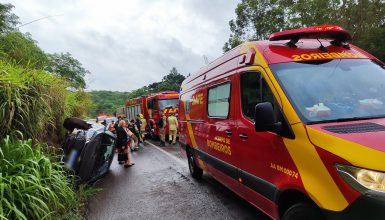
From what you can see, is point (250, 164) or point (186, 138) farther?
point (186, 138)

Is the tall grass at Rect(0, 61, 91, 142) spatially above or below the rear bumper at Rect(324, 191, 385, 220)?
above

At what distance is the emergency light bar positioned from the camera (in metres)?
4.35

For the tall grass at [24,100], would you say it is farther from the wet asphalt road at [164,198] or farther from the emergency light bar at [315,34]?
the emergency light bar at [315,34]

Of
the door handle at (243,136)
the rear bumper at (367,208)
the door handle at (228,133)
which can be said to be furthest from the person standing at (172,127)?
the rear bumper at (367,208)

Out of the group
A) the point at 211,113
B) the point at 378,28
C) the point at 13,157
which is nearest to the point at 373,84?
the point at 211,113

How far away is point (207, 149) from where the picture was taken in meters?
6.66

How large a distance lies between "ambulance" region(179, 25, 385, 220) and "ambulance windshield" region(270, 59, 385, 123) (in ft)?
0.03

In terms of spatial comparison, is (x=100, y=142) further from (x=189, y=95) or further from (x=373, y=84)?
(x=373, y=84)

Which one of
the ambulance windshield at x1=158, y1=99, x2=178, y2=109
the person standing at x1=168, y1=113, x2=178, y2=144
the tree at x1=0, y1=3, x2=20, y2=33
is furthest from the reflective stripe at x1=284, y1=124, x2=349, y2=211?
the ambulance windshield at x1=158, y1=99, x2=178, y2=109

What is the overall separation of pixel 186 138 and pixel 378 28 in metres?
20.9

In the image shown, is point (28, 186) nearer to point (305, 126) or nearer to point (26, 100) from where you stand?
point (26, 100)

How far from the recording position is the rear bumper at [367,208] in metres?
2.59

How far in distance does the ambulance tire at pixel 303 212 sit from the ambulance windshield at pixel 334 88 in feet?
2.61

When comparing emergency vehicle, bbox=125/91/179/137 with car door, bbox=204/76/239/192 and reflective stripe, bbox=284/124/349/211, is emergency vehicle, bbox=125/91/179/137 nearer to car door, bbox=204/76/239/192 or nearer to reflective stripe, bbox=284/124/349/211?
car door, bbox=204/76/239/192
